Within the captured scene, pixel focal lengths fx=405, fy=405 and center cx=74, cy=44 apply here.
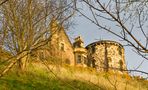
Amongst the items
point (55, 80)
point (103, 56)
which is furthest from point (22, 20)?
point (103, 56)

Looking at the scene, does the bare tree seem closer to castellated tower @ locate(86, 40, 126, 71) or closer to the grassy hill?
the grassy hill

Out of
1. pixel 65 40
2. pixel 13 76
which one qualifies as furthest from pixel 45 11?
pixel 65 40

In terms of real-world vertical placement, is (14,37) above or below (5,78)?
above

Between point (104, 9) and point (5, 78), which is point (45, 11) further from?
point (104, 9)

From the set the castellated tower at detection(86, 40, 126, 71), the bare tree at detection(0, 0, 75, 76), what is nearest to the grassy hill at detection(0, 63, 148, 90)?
the bare tree at detection(0, 0, 75, 76)

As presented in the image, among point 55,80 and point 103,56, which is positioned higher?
point 103,56

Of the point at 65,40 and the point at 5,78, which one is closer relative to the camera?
the point at 5,78

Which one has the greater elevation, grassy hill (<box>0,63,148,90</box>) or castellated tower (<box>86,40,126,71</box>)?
castellated tower (<box>86,40,126,71</box>)

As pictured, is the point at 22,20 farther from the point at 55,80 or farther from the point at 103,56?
the point at 103,56

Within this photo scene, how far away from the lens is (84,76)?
71.6 feet

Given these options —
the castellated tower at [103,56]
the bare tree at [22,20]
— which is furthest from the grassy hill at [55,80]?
the castellated tower at [103,56]

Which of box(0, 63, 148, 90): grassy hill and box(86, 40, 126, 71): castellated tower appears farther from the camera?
box(0, 63, 148, 90): grassy hill

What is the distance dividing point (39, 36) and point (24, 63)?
1.85 meters

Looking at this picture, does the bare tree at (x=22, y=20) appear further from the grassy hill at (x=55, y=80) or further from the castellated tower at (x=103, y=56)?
the castellated tower at (x=103, y=56)
